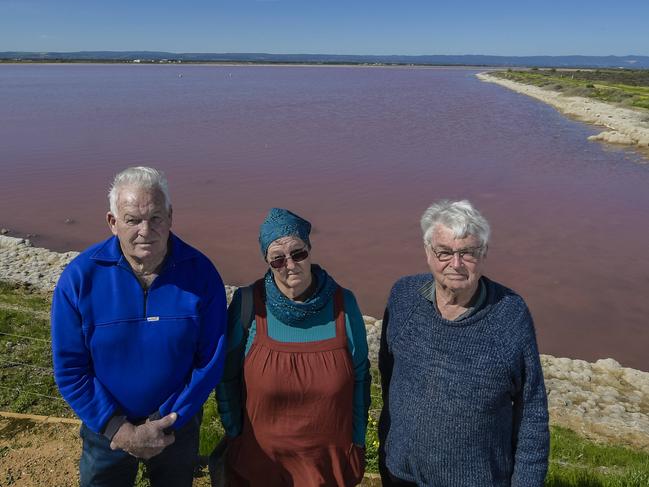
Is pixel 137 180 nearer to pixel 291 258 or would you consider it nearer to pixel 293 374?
pixel 291 258

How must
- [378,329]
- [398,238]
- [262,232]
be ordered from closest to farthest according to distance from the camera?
1. [262,232]
2. [378,329]
3. [398,238]

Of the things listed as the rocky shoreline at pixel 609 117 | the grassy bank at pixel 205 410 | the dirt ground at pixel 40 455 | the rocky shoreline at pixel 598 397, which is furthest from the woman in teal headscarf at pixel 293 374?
the rocky shoreline at pixel 609 117

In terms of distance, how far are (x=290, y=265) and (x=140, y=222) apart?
0.71 m

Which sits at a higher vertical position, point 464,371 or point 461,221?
point 461,221

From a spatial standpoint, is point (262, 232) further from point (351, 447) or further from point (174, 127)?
point (174, 127)

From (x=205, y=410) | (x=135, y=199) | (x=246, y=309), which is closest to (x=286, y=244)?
(x=246, y=309)

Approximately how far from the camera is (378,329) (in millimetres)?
8117

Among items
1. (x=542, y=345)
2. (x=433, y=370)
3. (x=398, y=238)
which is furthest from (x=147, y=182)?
(x=398, y=238)

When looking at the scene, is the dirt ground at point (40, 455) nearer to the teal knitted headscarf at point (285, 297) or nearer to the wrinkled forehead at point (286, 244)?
the teal knitted headscarf at point (285, 297)

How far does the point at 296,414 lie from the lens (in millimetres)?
2502

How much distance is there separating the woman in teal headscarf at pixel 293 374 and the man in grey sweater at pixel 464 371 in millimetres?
251

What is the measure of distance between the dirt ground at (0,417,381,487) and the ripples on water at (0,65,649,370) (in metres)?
5.88

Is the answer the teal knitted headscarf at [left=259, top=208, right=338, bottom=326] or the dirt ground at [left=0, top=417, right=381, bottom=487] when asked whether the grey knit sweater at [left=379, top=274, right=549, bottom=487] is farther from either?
the dirt ground at [left=0, top=417, right=381, bottom=487]

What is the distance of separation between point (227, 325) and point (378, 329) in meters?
5.77
